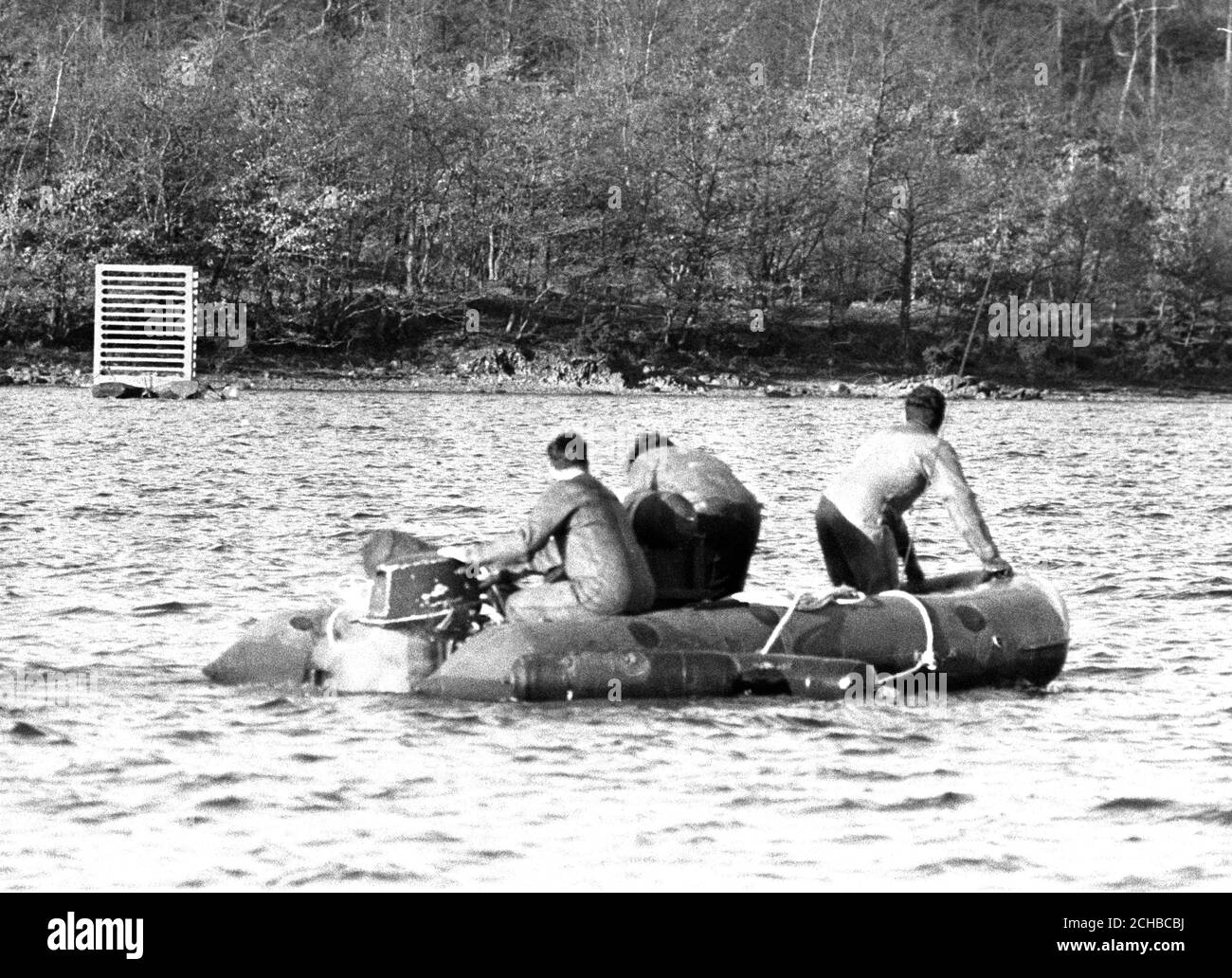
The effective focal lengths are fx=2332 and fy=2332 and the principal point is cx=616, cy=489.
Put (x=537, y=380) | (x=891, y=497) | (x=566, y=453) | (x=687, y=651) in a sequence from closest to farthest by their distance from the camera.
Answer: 1. (x=687, y=651)
2. (x=566, y=453)
3. (x=891, y=497)
4. (x=537, y=380)

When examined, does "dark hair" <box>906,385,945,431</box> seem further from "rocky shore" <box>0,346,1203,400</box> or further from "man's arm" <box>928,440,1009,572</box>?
"rocky shore" <box>0,346,1203,400</box>

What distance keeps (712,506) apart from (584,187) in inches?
1692

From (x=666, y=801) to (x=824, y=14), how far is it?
58.0 m

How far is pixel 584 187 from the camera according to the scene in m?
55.5

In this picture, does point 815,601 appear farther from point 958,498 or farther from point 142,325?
point 142,325

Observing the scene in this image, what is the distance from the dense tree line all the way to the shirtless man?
1505 inches

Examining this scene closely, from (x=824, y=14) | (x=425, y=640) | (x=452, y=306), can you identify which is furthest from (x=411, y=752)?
(x=824, y=14)

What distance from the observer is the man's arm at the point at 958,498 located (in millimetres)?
13492

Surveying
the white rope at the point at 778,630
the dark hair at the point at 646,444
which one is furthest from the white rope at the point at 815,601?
the dark hair at the point at 646,444

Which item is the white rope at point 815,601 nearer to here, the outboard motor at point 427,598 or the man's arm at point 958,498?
the man's arm at point 958,498

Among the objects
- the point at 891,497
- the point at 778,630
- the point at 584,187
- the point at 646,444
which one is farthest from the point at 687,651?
the point at 584,187

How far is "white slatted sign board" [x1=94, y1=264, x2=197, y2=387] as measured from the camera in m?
48.4

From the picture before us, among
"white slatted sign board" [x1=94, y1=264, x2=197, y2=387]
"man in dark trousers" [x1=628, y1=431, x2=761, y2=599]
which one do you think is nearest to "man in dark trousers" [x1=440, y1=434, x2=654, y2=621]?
"man in dark trousers" [x1=628, y1=431, x2=761, y2=599]
